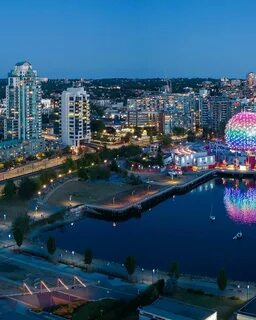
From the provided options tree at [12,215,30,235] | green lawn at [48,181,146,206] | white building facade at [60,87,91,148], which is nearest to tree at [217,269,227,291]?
tree at [12,215,30,235]

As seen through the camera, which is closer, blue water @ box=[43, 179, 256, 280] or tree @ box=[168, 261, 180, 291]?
tree @ box=[168, 261, 180, 291]

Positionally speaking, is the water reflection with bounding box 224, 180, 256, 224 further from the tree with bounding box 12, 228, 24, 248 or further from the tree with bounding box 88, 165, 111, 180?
the tree with bounding box 12, 228, 24, 248

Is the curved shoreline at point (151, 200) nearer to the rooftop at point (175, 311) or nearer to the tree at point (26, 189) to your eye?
the tree at point (26, 189)

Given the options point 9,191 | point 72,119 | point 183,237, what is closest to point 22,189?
point 9,191

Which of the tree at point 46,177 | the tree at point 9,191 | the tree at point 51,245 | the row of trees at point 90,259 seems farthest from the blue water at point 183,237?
the tree at point 46,177

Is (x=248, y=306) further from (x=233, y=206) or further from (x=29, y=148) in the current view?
(x=29, y=148)

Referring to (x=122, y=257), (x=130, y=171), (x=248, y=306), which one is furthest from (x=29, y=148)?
(x=248, y=306)
